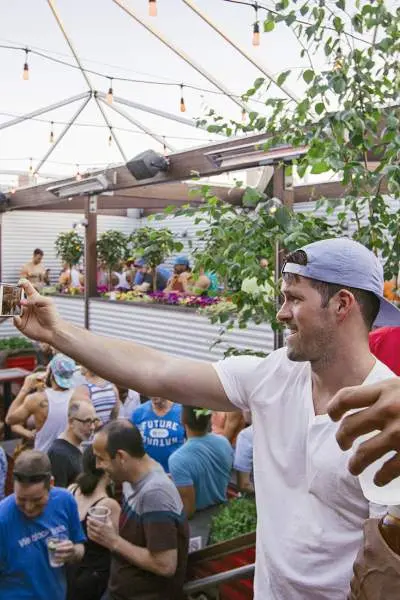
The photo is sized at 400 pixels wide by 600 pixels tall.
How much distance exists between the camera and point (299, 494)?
50.1 inches

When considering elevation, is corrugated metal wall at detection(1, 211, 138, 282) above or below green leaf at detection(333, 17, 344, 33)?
below

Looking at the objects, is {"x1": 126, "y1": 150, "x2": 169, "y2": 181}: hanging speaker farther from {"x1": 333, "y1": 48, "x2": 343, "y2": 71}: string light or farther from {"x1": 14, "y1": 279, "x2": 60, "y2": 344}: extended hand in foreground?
{"x1": 14, "y1": 279, "x2": 60, "y2": 344}: extended hand in foreground

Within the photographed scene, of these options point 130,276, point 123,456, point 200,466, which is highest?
point 130,276

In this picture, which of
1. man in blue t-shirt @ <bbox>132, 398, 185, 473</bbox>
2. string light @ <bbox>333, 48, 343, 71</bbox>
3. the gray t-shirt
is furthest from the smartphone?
man in blue t-shirt @ <bbox>132, 398, 185, 473</bbox>

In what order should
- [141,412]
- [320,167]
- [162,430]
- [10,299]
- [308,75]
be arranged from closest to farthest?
[10,299], [320,167], [308,75], [162,430], [141,412]

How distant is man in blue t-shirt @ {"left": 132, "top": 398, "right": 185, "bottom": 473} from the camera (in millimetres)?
3918

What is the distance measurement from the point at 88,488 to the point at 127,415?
1.87 metres

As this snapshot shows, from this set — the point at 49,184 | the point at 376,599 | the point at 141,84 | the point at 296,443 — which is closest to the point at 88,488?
the point at 296,443

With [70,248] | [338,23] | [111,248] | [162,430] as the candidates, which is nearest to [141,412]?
[162,430]

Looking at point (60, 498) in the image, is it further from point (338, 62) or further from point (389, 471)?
point (389, 471)

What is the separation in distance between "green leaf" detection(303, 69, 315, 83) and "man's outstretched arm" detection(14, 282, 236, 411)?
1271 mm

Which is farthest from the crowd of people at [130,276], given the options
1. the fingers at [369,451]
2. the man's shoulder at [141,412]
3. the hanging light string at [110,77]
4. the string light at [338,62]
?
the fingers at [369,451]

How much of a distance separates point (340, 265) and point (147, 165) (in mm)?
5043

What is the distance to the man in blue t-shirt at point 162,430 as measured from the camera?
3.92 metres
